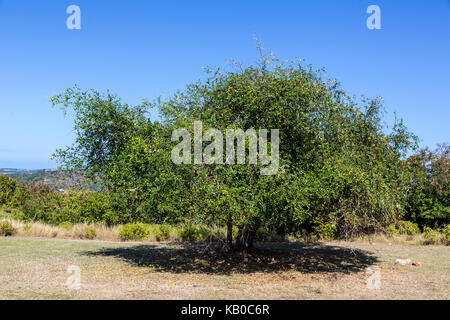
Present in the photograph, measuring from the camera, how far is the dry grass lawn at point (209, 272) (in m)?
10.4

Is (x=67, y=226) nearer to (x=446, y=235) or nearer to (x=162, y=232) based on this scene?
(x=162, y=232)

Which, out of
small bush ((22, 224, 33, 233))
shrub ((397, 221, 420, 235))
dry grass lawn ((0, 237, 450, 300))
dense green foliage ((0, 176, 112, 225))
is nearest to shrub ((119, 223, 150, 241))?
dry grass lawn ((0, 237, 450, 300))

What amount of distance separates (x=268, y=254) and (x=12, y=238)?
565 inches

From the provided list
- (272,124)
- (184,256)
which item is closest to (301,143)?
(272,124)

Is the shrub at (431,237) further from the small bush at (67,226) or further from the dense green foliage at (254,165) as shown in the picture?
the small bush at (67,226)

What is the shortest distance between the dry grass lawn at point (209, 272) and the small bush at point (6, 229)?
2732 mm

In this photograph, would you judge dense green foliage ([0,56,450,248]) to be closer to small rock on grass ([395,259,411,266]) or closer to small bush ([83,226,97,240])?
small rock on grass ([395,259,411,266])

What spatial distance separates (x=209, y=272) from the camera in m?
13.2

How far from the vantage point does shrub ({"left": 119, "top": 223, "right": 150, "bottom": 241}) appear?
2170 centimetres

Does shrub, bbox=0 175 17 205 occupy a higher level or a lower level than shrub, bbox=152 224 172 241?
higher

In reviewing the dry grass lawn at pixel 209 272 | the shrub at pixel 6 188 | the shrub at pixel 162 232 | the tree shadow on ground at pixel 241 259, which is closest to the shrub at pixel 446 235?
the dry grass lawn at pixel 209 272

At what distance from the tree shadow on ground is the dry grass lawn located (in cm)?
4
